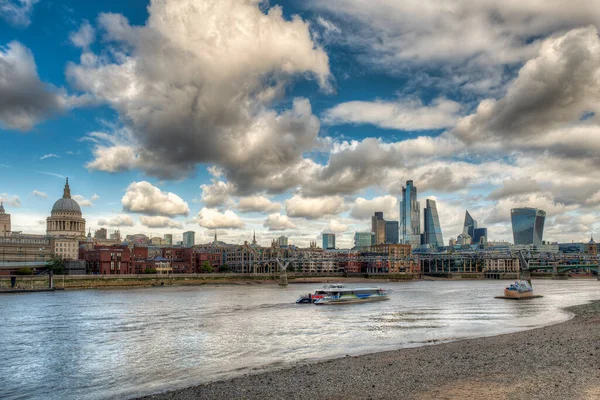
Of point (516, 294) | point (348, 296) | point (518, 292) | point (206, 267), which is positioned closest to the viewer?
point (516, 294)

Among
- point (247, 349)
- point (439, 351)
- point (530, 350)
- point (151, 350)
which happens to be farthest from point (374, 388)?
point (151, 350)

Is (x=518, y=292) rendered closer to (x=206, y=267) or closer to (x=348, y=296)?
(x=348, y=296)

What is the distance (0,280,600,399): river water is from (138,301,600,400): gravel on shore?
3.86 m

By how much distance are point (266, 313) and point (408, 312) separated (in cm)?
1837

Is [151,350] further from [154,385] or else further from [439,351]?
[439,351]

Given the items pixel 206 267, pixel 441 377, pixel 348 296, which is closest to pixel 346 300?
pixel 348 296

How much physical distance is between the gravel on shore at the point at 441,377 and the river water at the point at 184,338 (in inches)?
152

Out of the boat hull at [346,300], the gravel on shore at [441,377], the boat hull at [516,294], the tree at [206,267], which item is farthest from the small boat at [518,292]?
the tree at [206,267]

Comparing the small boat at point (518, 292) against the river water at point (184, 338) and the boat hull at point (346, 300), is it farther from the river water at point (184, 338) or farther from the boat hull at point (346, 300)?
the boat hull at point (346, 300)

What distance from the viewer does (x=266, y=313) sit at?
2579 inches

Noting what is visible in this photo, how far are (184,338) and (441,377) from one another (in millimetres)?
25472

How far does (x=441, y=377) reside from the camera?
2480 cm

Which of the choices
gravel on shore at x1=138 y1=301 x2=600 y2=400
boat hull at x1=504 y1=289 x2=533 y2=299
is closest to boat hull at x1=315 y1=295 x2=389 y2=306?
boat hull at x1=504 y1=289 x2=533 y2=299

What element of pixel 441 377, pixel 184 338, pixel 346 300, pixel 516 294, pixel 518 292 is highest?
pixel 441 377
